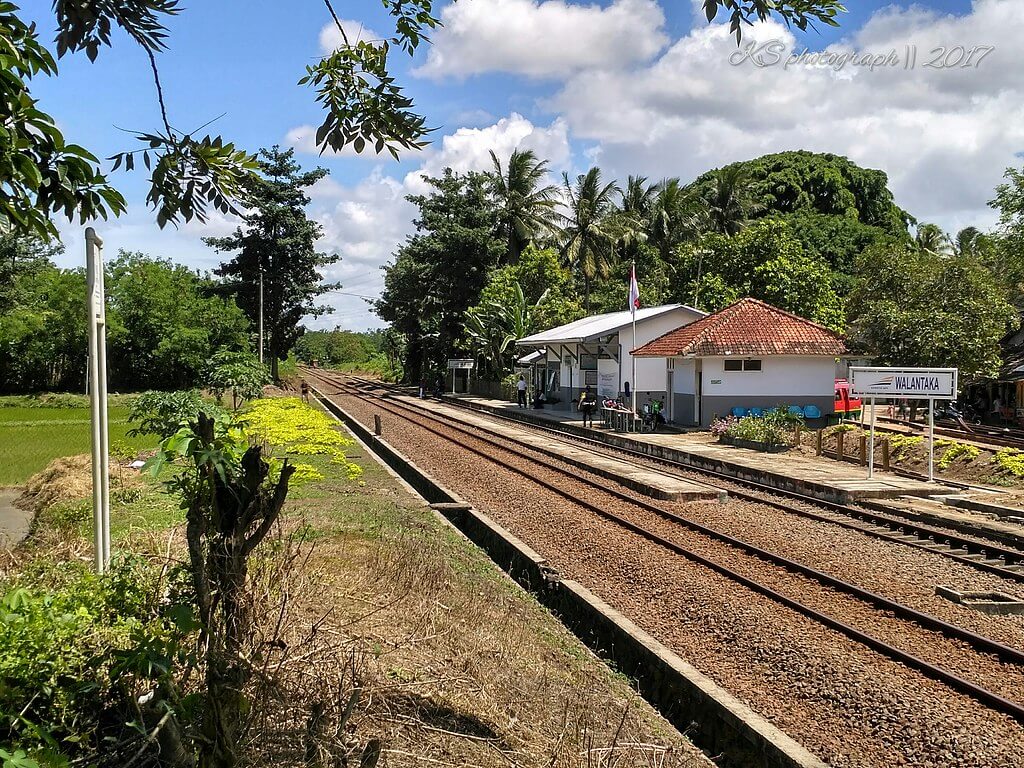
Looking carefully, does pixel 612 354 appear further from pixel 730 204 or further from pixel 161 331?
pixel 161 331

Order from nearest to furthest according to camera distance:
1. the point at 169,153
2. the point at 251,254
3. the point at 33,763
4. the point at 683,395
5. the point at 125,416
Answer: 1. the point at 33,763
2. the point at 169,153
3. the point at 683,395
4. the point at 125,416
5. the point at 251,254

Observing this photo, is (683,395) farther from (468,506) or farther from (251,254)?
(251,254)

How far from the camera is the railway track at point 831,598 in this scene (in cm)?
703

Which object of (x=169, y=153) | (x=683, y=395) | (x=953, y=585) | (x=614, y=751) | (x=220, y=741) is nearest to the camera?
(x=220, y=741)

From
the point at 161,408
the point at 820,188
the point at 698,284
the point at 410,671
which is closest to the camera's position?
the point at 410,671

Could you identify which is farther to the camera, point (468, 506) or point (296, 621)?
point (468, 506)

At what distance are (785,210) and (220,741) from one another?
62773 millimetres

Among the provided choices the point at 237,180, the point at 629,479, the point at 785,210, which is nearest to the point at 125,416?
the point at 629,479

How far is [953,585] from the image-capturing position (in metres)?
9.72

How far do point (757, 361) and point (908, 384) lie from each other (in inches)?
395

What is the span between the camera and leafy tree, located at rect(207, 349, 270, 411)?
28.7 m

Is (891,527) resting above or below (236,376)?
below

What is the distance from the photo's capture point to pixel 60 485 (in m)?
13.2

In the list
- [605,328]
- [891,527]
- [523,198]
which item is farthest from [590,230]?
[891,527]
